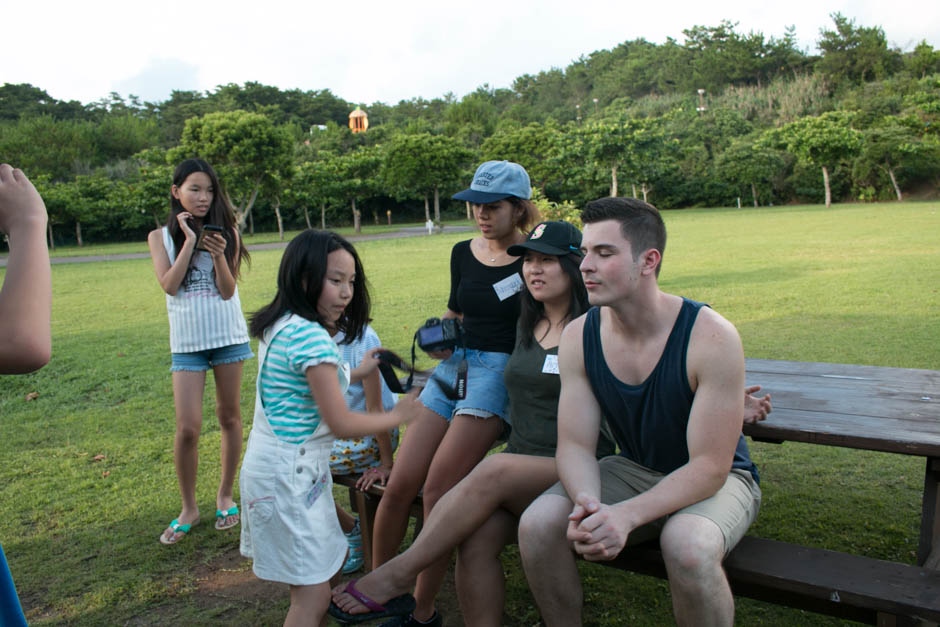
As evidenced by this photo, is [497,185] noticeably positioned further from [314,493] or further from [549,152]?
[549,152]

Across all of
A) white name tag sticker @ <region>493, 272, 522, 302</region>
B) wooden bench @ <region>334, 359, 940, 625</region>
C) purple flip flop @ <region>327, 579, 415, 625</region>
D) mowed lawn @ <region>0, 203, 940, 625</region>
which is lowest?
mowed lawn @ <region>0, 203, 940, 625</region>

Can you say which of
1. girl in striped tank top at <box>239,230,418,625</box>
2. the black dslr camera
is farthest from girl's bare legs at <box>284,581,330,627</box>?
the black dslr camera

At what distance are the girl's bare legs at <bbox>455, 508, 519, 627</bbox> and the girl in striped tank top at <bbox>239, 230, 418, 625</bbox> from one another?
0.95 feet

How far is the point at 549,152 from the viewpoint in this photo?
50.5 metres

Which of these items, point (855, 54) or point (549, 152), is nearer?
point (549, 152)

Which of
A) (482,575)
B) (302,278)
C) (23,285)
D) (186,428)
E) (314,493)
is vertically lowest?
(482,575)

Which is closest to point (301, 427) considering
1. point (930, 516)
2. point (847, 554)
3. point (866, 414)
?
point (847, 554)

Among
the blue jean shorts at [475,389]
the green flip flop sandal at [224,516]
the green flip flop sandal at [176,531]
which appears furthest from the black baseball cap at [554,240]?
the green flip flop sandal at [176,531]

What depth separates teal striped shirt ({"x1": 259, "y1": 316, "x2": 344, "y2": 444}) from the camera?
2668 mm

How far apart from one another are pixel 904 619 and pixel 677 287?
10465 millimetres

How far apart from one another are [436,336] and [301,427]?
0.87 meters

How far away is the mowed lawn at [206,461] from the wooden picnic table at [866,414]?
82cm

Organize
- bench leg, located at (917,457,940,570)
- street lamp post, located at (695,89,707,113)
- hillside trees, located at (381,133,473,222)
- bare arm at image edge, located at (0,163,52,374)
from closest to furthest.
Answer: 1. bare arm at image edge, located at (0,163,52,374)
2. bench leg, located at (917,457,940,570)
3. hillside trees, located at (381,133,473,222)
4. street lamp post, located at (695,89,707,113)

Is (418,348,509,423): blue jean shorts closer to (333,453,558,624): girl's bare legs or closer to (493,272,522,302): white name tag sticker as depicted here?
(493,272,522,302): white name tag sticker
